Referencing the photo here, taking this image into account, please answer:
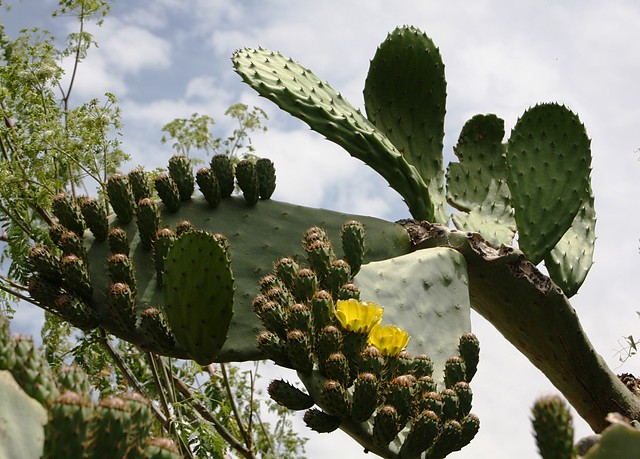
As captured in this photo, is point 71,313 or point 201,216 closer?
point 71,313

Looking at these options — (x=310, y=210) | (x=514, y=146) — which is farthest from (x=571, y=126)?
(x=310, y=210)

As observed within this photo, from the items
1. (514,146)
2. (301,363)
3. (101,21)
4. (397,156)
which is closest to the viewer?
(301,363)

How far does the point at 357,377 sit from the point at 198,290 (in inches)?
22.7

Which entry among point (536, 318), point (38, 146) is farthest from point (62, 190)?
point (536, 318)

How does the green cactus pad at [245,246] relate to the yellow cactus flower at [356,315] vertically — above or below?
above

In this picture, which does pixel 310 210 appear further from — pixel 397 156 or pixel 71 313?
pixel 71 313

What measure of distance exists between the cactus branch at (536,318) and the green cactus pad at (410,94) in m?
0.45

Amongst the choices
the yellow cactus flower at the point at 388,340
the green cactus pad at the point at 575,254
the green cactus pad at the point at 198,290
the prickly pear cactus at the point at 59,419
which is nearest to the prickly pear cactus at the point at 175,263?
the green cactus pad at the point at 198,290

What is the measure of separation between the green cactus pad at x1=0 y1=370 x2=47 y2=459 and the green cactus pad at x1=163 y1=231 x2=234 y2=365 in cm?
134

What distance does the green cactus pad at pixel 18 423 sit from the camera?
167 cm

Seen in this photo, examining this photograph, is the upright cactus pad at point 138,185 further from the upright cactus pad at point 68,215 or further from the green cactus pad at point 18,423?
the green cactus pad at point 18,423

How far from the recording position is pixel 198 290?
3.07 metres

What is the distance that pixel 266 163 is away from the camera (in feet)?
12.9

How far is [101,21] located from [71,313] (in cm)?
322
